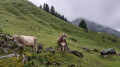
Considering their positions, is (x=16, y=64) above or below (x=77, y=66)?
above

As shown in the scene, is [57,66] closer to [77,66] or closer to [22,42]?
[77,66]

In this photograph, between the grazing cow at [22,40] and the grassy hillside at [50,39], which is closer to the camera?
the grazing cow at [22,40]

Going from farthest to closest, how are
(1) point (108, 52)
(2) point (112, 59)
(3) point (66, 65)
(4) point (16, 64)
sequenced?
1. (1) point (108, 52)
2. (2) point (112, 59)
3. (3) point (66, 65)
4. (4) point (16, 64)

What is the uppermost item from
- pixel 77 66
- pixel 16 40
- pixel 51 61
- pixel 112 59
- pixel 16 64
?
pixel 16 40

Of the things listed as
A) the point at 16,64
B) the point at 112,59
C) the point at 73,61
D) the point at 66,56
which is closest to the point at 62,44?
the point at 66,56

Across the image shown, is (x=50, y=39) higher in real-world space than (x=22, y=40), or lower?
lower

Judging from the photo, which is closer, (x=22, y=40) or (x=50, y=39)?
(x=22, y=40)

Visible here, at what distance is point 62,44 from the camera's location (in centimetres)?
1503

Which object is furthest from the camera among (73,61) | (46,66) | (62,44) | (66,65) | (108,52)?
(108,52)

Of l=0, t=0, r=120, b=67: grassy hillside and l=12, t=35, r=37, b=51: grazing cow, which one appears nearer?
l=12, t=35, r=37, b=51: grazing cow

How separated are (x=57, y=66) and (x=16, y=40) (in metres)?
4.53

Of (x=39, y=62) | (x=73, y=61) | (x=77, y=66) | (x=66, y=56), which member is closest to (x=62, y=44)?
(x=66, y=56)

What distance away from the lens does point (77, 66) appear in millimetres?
12836

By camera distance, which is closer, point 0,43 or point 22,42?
point 0,43
